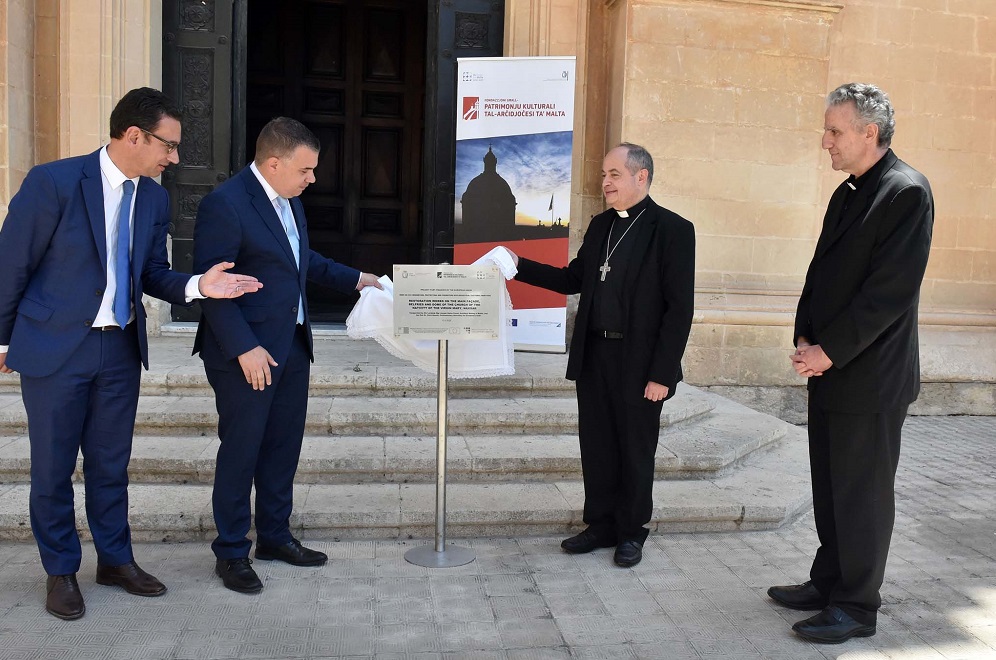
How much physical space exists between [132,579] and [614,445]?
2.20 m

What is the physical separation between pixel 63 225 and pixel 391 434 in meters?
2.58

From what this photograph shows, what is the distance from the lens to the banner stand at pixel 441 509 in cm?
403

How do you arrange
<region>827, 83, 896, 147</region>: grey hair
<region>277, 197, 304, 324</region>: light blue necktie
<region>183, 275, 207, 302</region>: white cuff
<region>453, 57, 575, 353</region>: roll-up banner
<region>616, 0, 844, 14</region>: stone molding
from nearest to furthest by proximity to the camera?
1. <region>827, 83, 896, 147</region>: grey hair
2. <region>183, 275, 207, 302</region>: white cuff
3. <region>277, 197, 304, 324</region>: light blue necktie
4. <region>453, 57, 575, 353</region>: roll-up banner
5. <region>616, 0, 844, 14</region>: stone molding

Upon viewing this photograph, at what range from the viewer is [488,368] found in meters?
4.34

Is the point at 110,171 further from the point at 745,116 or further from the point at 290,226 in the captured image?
the point at 745,116

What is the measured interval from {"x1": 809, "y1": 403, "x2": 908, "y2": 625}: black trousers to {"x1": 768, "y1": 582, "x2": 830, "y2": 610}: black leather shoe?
0.72ft

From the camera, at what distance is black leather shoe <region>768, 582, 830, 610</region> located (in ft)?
11.8

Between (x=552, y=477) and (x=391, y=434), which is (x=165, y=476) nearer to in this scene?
(x=391, y=434)

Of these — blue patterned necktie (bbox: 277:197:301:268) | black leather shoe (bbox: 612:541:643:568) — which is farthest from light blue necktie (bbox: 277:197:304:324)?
black leather shoe (bbox: 612:541:643:568)

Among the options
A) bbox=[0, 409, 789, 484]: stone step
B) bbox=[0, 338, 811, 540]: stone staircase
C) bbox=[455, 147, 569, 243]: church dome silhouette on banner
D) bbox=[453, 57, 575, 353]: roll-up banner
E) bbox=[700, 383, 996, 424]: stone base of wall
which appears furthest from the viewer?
Result: bbox=[700, 383, 996, 424]: stone base of wall

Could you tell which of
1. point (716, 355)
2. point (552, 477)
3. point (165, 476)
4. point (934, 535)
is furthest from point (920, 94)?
point (165, 476)

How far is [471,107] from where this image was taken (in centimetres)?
711

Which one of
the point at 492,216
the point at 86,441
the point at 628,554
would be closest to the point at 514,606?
the point at 628,554

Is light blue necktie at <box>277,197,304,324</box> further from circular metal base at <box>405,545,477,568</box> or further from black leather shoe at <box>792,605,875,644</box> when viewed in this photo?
black leather shoe at <box>792,605,875,644</box>
